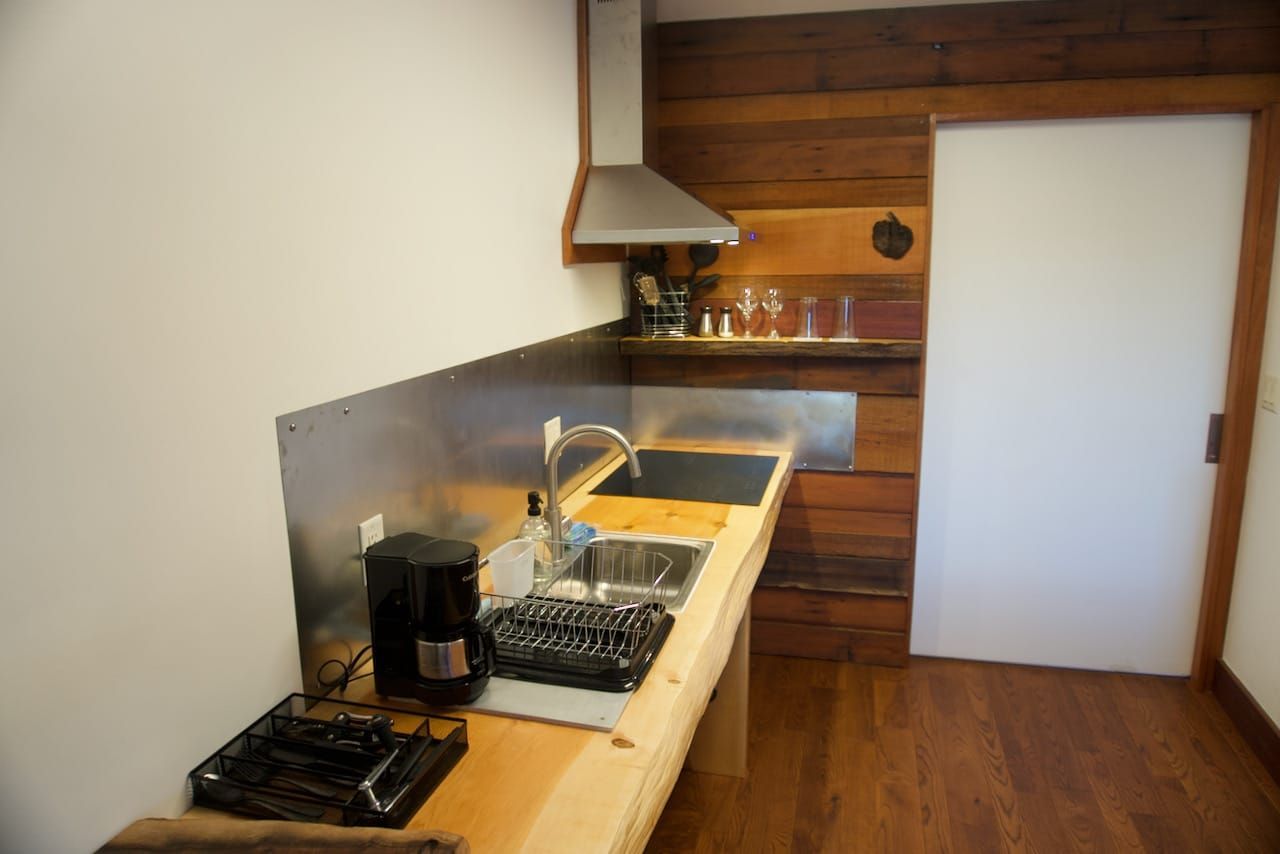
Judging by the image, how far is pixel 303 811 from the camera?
3.49 feet

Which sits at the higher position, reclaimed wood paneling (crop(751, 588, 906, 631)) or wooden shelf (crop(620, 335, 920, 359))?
wooden shelf (crop(620, 335, 920, 359))

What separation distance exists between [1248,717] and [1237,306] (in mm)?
1342

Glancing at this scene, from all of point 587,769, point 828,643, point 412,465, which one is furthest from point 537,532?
point 828,643

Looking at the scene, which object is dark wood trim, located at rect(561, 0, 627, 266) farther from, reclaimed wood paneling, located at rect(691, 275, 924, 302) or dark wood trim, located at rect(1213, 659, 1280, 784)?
dark wood trim, located at rect(1213, 659, 1280, 784)

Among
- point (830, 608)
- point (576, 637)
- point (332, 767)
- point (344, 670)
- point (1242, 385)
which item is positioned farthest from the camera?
point (830, 608)

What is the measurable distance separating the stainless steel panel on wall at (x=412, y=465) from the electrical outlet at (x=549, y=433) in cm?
3

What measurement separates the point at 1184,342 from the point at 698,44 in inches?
77.8

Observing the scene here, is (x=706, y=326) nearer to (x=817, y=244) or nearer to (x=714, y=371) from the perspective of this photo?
(x=714, y=371)

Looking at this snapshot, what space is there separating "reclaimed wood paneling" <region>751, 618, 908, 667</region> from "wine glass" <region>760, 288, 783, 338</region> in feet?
3.77

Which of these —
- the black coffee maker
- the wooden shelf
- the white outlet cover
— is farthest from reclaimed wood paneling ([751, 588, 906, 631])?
the black coffee maker

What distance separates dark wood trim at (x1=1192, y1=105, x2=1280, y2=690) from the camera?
271cm

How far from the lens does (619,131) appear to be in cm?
255

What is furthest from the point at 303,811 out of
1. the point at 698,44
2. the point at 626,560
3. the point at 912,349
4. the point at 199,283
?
the point at 698,44

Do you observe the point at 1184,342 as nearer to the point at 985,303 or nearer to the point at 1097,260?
the point at 1097,260
